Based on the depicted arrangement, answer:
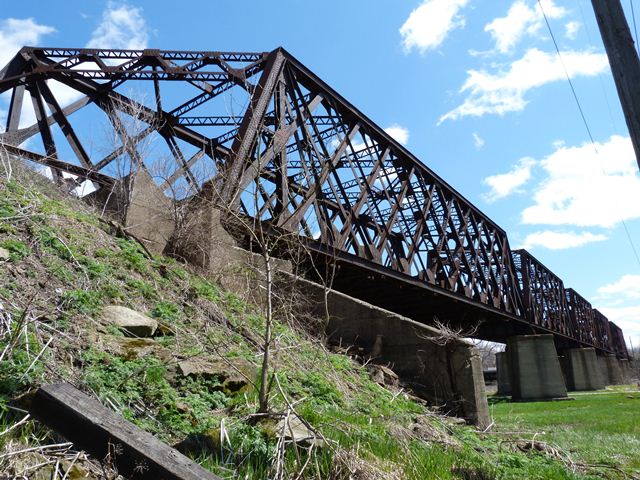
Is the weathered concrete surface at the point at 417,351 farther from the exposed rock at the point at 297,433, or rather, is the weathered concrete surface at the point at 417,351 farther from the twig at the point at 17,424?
the twig at the point at 17,424

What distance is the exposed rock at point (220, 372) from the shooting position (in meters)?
5.93

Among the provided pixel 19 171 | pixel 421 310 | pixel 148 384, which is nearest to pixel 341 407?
pixel 148 384

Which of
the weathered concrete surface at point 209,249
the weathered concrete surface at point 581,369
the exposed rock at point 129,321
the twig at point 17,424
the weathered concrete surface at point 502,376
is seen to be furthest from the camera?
the weathered concrete surface at point 581,369

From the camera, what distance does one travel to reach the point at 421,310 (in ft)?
95.1

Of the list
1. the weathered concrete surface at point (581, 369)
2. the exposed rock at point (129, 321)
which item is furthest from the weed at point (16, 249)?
the weathered concrete surface at point (581, 369)

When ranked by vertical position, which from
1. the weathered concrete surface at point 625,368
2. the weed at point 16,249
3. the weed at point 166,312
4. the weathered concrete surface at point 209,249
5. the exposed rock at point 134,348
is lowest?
the exposed rock at point 134,348

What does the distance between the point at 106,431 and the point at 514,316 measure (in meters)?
36.4

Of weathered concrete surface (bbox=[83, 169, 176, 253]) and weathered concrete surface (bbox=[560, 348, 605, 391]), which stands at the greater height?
weathered concrete surface (bbox=[560, 348, 605, 391])

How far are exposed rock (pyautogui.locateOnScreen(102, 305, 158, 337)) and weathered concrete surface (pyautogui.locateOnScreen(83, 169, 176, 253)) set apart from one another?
3.96 m

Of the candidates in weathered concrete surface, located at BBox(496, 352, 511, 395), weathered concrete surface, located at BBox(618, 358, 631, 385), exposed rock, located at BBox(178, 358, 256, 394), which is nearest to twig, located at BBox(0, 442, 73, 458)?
exposed rock, located at BBox(178, 358, 256, 394)

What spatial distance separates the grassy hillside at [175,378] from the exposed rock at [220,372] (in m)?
0.02

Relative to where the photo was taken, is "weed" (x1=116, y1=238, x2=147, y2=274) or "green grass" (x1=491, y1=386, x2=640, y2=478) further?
"weed" (x1=116, y1=238, x2=147, y2=274)

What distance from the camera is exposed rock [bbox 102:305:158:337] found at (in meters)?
6.55

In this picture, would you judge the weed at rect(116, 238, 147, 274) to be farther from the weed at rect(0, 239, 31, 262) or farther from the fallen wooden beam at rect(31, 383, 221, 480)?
the fallen wooden beam at rect(31, 383, 221, 480)
